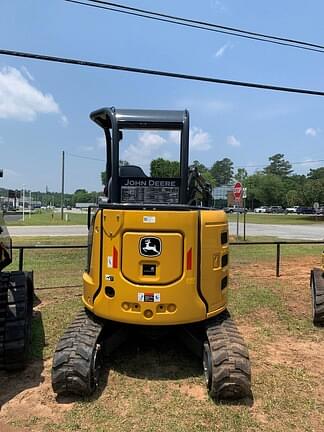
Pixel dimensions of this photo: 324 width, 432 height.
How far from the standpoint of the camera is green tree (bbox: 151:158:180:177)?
4.91 m

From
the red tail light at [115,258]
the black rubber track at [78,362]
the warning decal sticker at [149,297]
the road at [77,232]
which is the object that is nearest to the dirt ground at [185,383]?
the black rubber track at [78,362]

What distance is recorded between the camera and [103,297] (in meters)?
4.27

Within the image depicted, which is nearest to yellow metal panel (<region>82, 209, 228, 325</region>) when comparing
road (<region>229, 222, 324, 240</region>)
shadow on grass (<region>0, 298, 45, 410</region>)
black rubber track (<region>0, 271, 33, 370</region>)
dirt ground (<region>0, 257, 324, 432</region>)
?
dirt ground (<region>0, 257, 324, 432</region>)

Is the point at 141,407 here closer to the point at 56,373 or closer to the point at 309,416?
the point at 56,373

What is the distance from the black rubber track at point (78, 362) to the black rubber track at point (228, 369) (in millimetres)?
1093

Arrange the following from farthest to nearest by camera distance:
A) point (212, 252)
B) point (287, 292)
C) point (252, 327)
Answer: point (287, 292) → point (252, 327) → point (212, 252)

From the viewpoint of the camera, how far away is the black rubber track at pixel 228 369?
12.8 ft

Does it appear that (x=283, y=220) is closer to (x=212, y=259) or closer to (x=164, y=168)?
(x=164, y=168)

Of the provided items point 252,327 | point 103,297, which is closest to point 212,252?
point 103,297

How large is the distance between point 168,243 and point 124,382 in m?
1.50

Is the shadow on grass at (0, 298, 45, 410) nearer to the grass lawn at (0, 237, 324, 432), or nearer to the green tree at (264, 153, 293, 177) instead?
the grass lawn at (0, 237, 324, 432)

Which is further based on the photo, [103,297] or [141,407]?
[103,297]

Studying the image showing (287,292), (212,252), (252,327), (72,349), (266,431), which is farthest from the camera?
(287,292)

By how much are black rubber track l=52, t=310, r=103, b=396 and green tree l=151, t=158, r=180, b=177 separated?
1.85 metres
